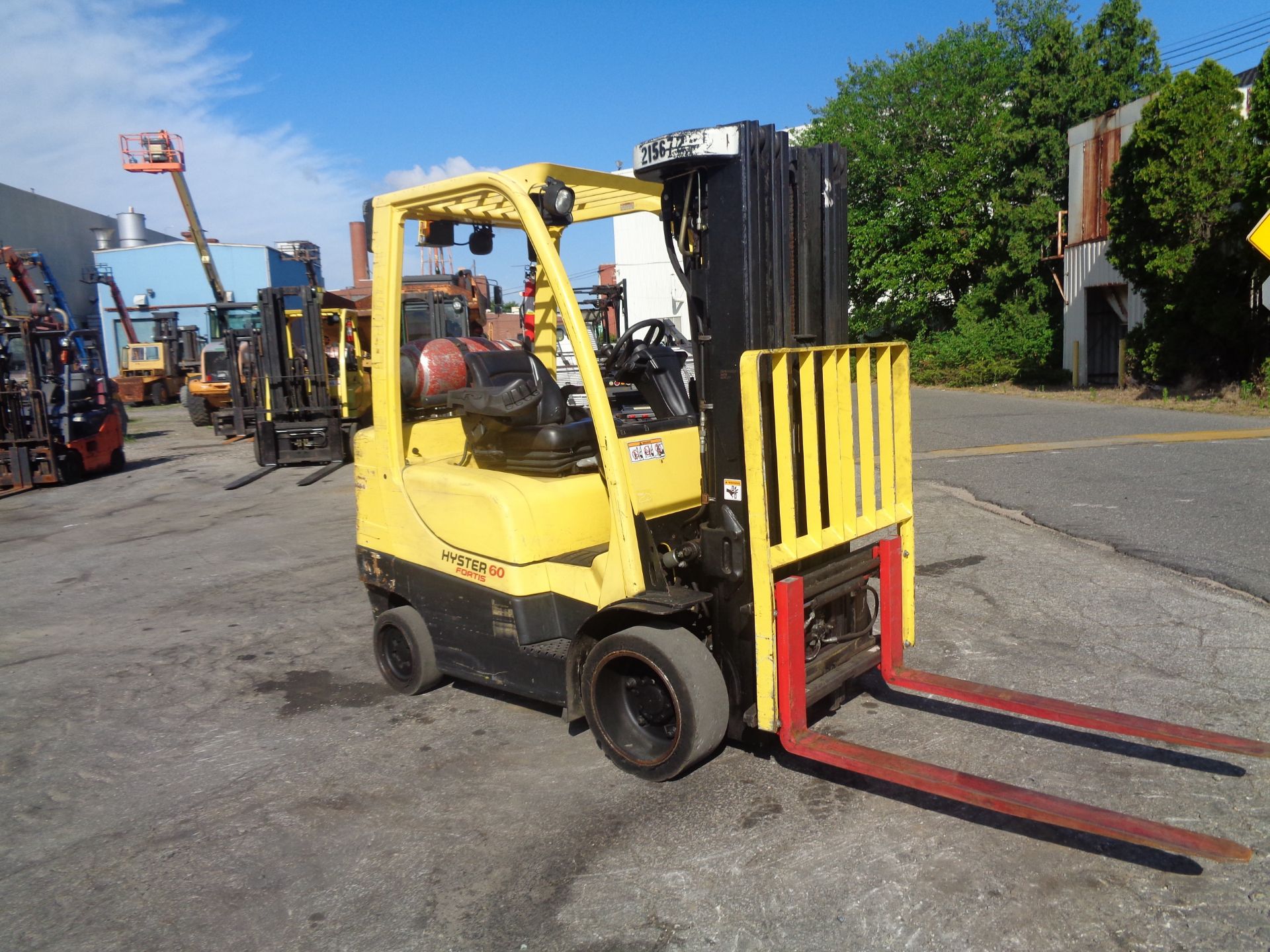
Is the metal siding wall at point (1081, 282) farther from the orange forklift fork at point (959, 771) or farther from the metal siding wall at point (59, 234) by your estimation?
the metal siding wall at point (59, 234)

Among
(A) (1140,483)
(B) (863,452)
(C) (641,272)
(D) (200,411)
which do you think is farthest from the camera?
(C) (641,272)

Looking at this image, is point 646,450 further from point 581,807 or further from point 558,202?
point 581,807

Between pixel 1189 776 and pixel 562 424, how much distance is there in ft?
9.85

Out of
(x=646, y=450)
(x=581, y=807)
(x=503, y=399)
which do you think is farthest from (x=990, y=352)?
(x=581, y=807)

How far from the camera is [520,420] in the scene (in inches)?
173

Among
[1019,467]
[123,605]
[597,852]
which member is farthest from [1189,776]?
[1019,467]

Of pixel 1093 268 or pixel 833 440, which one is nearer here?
pixel 833 440

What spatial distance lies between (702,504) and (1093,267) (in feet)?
76.7

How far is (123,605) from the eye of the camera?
7.51 metres

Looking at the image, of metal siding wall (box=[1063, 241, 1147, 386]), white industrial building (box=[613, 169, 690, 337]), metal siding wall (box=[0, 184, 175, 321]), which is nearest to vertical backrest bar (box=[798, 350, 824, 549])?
metal siding wall (box=[1063, 241, 1147, 386])

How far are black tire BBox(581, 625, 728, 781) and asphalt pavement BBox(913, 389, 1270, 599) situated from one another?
4.39 m

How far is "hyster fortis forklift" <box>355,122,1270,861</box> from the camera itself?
3613 mm

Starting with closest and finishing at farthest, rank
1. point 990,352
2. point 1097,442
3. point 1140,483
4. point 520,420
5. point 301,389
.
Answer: point 520,420 < point 1140,483 < point 1097,442 < point 301,389 < point 990,352

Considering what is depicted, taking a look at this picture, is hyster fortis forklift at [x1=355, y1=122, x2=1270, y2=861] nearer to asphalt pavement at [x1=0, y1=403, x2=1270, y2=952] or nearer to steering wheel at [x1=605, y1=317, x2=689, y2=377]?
asphalt pavement at [x1=0, y1=403, x2=1270, y2=952]
